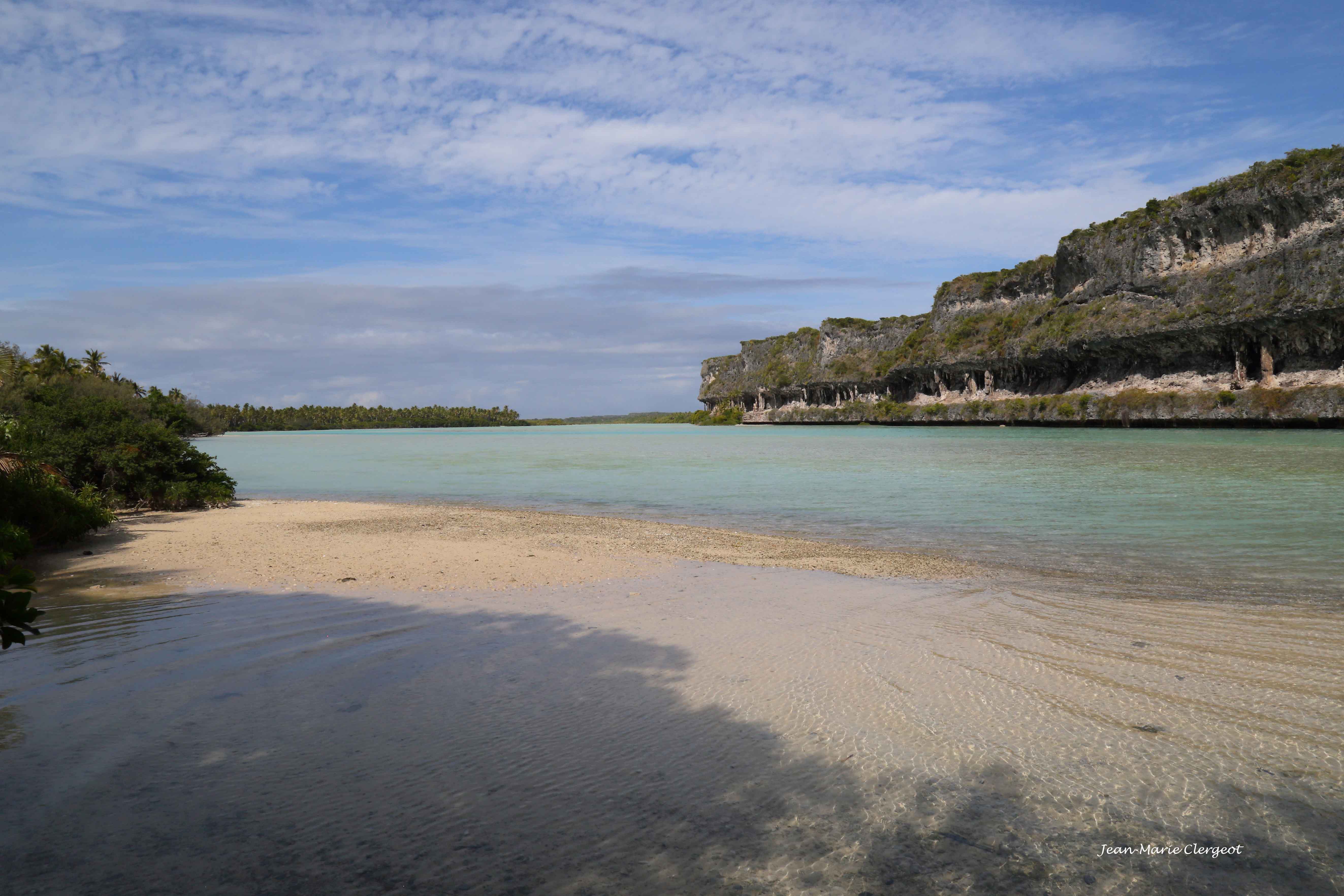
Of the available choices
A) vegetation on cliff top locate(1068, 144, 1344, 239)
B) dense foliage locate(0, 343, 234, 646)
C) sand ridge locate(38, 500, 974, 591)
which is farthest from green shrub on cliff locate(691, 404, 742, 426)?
sand ridge locate(38, 500, 974, 591)

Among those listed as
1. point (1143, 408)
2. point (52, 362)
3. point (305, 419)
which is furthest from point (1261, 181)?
point (305, 419)

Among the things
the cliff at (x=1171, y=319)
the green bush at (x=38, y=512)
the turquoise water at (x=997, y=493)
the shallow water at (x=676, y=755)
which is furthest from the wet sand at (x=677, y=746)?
the cliff at (x=1171, y=319)

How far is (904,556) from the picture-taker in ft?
34.9

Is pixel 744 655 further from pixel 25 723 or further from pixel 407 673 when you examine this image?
pixel 25 723

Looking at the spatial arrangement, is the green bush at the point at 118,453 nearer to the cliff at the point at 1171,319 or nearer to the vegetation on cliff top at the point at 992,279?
the cliff at the point at 1171,319

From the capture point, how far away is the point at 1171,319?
6581 cm

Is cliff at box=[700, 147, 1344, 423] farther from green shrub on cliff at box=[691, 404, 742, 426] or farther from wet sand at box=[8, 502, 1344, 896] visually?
wet sand at box=[8, 502, 1344, 896]

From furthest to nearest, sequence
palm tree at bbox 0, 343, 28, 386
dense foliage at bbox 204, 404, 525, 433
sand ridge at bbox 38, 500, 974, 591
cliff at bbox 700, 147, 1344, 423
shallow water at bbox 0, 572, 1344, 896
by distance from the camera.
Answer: dense foliage at bbox 204, 404, 525, 433, cliff at bbox 700, 147, 1344, 423, palm tree at bbox 0, 343, 28, 386, sand ridge at bbox 38, 500, 974, 591, shallow water at bbox 0, 572, 1344, 896

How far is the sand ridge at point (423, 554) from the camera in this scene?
908 centimetres

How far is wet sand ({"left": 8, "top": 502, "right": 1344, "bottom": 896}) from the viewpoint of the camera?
115 inches

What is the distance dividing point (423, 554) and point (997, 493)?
14.5m

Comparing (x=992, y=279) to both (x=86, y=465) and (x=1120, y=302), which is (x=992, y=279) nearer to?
(x=1120, y=302)

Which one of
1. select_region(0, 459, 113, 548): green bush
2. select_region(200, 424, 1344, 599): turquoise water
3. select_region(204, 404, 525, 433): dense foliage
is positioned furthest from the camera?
select_region(204, 404, 525, 433): dense foliage

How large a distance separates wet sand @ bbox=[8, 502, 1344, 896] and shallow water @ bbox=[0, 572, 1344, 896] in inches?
0.8
